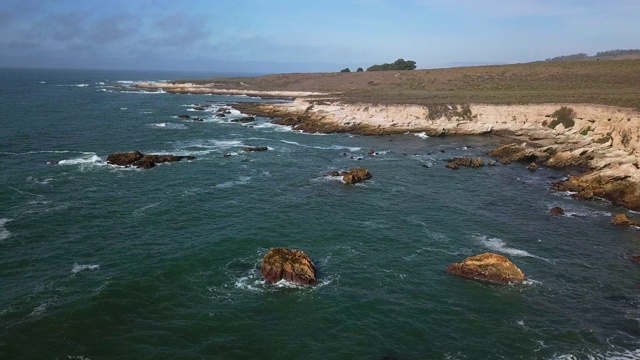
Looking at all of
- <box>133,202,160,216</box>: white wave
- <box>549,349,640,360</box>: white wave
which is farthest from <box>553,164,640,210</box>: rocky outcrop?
<box>133,202,160,216</box>: white wave

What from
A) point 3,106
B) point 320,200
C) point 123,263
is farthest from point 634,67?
point 3,106

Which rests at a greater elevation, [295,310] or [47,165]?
[47,165]

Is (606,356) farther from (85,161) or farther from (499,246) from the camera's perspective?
(85,161)

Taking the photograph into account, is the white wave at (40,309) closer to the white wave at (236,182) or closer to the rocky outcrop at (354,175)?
the white wave at (236,182)

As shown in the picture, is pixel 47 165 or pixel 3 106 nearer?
pixel 47 165

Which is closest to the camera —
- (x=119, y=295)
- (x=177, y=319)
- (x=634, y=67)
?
(x=177, y=319)

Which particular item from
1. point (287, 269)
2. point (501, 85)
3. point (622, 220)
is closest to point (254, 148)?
point (287, 269)

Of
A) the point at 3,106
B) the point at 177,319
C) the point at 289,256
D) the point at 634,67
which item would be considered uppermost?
the point at 634,67

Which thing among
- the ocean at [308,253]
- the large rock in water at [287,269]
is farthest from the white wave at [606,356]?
the large rock in water at [287,269]

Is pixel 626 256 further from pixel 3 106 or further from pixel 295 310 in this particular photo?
pixel 3 106
